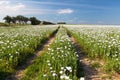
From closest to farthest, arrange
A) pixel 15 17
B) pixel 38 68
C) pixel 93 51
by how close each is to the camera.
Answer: pixel 38 68
pixel 93 51
pixel 15 17

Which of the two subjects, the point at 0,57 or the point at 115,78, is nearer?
the point at 115,78

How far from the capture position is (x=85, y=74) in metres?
10.5

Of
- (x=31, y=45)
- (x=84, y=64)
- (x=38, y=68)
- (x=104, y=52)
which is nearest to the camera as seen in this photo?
(x=38, y=68)

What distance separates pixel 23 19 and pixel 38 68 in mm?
135909

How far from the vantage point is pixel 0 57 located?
12.9 metres

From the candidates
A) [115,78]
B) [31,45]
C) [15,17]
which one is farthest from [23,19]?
[115,78]

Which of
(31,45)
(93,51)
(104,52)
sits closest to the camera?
(104,52)

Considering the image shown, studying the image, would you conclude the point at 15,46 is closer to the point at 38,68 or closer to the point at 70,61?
the point at 38,68

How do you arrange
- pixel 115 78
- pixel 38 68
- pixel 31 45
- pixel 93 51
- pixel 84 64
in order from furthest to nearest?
pixel 31 45
pixel 93 51
pixel 84 64
pixel 38 68
pixel 115 78

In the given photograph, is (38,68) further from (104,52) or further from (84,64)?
(104,52)

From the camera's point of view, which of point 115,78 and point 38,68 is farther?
point 38,68

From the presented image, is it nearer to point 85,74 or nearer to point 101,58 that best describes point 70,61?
point 85,74

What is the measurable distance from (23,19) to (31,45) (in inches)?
5059

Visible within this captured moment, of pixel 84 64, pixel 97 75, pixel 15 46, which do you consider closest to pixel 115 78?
pixel 97 75
